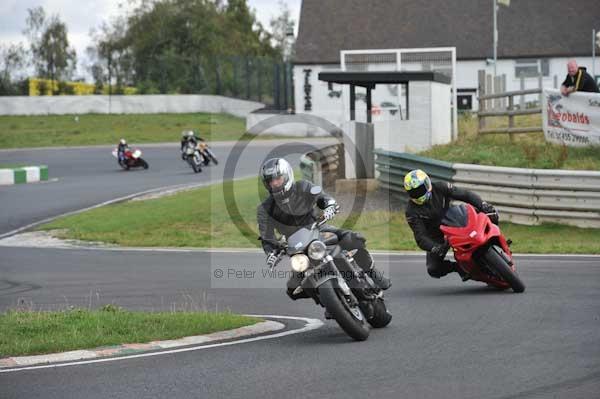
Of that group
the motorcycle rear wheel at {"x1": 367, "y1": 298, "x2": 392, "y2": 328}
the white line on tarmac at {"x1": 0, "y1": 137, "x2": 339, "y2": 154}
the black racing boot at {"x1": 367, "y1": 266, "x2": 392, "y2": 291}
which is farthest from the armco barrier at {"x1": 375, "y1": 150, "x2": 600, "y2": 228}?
the white line on tarmac at {"x1": 0, "y1": 137, "x2": 339, "y2": 154}

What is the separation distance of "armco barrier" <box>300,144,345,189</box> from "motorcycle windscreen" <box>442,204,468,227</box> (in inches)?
393

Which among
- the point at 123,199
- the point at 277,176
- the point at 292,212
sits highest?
the point at 277,176

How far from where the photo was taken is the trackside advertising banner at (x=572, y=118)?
20.8 metres

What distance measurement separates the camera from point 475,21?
5944cm

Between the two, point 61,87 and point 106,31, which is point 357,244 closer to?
point 61,87

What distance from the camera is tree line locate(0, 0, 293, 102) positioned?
6081cm

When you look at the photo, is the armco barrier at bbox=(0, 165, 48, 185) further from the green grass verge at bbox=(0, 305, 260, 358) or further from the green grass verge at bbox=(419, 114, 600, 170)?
the green grass verge at bbox=(0, 305, 260, 358)

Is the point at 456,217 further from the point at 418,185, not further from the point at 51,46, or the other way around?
the point at 51,46

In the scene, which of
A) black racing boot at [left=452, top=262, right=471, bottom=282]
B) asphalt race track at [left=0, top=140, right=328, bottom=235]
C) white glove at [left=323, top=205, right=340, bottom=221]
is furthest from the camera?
asphalt race track at [left=0, top=140, right=328, bottom=235]

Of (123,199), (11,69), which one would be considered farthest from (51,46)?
(123,199)

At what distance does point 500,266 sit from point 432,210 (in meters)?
1.12

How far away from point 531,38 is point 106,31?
35518mm

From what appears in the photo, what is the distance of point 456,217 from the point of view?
11.8 metres

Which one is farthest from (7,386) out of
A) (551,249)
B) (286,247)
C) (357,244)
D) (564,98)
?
(564,98)
